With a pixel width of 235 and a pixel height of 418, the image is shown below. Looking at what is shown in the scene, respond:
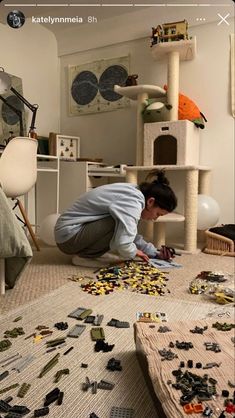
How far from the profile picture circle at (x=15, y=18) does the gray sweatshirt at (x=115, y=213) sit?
71cm

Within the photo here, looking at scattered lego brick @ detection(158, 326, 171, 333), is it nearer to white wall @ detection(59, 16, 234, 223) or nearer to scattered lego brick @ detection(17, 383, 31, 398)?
scattered lego brick @ detection(17, 383, 31, 398)

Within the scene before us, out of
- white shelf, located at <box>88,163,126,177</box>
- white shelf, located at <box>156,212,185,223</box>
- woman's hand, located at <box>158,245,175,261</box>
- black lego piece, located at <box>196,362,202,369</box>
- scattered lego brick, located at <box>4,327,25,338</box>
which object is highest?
white shelf, located at <box>88,163,126,177</box>

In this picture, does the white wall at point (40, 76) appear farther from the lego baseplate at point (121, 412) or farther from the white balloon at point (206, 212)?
the white balloon at point (206, 212)

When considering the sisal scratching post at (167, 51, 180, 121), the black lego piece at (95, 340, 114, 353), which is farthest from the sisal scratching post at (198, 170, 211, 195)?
the black lego piece at (95, 340, 114, 353)

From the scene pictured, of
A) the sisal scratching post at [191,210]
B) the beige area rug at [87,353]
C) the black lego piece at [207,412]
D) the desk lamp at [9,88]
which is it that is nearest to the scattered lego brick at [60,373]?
the beige area rug at [87,353]

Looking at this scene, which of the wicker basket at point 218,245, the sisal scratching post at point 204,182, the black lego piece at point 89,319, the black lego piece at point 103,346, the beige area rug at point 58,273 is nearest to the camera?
the black lego piece at point 103,346

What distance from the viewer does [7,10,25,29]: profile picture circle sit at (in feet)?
1.66

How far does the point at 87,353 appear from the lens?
0.61 meters

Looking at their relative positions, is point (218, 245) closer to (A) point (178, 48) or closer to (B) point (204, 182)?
(B) point (204, 182)

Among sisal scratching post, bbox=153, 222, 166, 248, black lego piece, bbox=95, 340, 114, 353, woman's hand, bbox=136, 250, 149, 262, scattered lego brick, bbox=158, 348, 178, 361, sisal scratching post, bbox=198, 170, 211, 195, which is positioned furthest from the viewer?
sisal scratching post, bbox=198, 170, 211, 195

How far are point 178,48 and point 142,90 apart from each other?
263mm

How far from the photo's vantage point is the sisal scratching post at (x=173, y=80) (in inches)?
66.6

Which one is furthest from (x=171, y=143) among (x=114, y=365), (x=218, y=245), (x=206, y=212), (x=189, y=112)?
(x=114, y=365)

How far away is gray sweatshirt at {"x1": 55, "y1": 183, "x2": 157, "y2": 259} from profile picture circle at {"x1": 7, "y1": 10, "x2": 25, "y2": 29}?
71 cm
